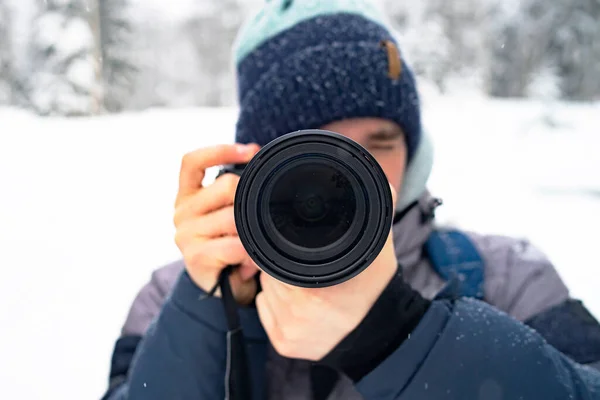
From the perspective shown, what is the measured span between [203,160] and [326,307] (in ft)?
1.23

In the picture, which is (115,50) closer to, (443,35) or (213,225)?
(443,35)

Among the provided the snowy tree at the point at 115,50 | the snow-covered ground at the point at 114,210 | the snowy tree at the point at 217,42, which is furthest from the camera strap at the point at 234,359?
the snowy tree at the point at 217,42

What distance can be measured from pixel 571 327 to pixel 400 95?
627 mm

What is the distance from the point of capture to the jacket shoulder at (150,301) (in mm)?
1312

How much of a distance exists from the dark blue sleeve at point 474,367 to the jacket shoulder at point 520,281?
0.99 ft

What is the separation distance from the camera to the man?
0.82 metres

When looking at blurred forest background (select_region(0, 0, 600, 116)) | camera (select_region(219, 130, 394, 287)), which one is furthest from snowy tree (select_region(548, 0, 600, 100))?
camera (select_region(219, 130, 394, 287))

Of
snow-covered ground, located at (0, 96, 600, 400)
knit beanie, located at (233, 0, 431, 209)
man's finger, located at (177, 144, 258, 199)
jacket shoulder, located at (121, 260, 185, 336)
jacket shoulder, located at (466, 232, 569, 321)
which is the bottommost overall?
snow-covered ground, located at (0, 96, 600, 400)

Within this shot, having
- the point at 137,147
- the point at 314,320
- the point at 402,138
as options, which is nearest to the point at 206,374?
the point at 314,320

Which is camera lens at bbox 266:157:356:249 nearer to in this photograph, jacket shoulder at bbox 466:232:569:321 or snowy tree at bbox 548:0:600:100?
jacket shoulder at bbox 466:232:569:321

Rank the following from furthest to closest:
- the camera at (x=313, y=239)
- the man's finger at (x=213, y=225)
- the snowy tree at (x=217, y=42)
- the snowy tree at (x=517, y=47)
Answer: the snowy tree at (x=217, y=42), the snowy tree at (x=517, y=47), the man's finger at (x=213, y=225), the camera at (x=313, y=239)

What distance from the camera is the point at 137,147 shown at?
805cm

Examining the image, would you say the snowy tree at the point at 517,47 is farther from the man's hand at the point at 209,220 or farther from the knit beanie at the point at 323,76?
the man's hand at the point at 209,220

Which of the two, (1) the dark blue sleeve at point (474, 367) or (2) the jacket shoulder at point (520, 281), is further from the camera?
(2) the jacket shoulder at point (520, 281)
